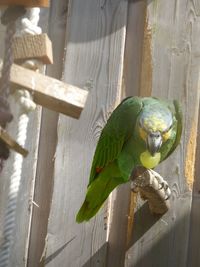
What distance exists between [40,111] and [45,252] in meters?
0.52

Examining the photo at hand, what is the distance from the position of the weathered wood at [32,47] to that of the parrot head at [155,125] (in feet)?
2.89

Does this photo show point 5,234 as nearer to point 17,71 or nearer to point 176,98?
point 17,71

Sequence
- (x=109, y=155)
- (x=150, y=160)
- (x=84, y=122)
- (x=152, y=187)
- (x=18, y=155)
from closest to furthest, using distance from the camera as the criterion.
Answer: (x=18, y=155)
(x=152, y=187)
(x=150, y=160)
(x=109, y=155)
(x=84, y=122)

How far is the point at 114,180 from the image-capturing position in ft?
6.86

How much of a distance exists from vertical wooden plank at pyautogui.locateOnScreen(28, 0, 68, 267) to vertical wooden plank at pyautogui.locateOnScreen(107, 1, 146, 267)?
25cm

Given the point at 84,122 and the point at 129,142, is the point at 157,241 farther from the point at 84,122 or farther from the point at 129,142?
the point at 84,122

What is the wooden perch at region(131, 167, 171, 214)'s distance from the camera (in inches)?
72.6

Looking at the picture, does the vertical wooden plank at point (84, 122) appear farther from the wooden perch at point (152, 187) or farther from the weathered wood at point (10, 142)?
the weathered wood at point (10, 142)

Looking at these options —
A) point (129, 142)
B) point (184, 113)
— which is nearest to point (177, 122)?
point (184, 113)

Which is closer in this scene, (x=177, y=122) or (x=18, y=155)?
(x=18, y=155)

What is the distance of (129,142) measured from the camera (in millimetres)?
2191

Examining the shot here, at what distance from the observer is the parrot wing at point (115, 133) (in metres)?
2.08

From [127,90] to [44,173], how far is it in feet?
1.49

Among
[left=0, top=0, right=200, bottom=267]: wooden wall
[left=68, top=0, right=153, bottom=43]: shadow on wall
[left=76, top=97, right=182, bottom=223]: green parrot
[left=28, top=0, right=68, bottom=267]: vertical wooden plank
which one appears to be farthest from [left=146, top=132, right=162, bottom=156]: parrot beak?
[left=68, top=0, right=153, bottom=43]: shadow on wall
